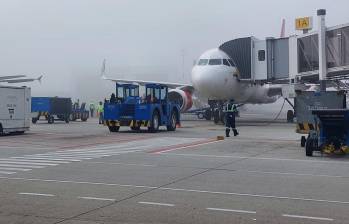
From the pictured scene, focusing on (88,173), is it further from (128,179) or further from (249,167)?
(249,167)

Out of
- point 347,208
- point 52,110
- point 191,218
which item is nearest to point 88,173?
point 191,218

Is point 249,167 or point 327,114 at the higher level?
point 327,114

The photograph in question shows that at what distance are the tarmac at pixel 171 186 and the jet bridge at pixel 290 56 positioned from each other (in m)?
8.20

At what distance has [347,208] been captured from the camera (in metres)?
8.23

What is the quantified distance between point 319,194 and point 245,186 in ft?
4.83

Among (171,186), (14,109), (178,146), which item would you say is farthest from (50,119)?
(171,186)

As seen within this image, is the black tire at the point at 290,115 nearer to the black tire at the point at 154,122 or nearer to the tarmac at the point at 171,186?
the black tire at the point at 154,122

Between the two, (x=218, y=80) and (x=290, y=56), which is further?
(x=218, y=80)

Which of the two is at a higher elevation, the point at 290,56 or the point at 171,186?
the point at 290,56

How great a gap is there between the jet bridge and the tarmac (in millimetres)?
8204

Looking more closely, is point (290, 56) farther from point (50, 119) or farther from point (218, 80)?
point (50, 119)

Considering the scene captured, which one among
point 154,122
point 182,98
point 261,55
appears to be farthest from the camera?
point 182,98

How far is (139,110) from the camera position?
2762 centimetres

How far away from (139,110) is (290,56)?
9.06m
